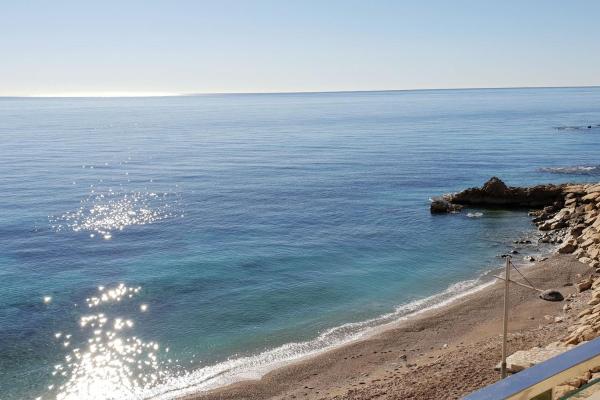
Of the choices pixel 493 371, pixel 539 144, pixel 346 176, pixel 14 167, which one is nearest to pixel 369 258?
pixel 493 371

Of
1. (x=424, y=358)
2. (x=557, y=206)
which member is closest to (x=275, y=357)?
(x=424, y=358)

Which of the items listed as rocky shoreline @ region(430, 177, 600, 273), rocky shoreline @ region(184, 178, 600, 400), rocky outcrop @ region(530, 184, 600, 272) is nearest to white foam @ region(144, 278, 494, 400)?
rocky shoreline @ region(184, 178, 600, 400)

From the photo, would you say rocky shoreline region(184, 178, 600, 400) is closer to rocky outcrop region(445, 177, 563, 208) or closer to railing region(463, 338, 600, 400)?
railing region(463, 338, 600, 400)

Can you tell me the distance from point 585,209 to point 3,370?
1334 inches

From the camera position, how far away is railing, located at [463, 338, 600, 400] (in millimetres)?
3240

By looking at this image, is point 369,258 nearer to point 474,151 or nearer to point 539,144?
point 474,151

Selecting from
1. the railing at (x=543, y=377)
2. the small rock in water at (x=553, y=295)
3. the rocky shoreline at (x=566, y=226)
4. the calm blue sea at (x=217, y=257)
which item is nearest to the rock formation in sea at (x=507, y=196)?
the rocky shoreline at (x=566, y=226)

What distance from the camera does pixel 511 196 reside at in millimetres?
45594

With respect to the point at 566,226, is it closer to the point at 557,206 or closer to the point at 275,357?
the point at 557,206

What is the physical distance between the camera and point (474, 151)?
79875mm

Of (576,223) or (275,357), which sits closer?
(275,357)

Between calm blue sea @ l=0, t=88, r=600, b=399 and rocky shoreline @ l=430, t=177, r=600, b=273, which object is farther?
rocky shoreline @ l=430, t=177, r=600, b=273

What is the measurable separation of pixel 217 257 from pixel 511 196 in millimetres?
24360

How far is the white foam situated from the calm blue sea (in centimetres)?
8
